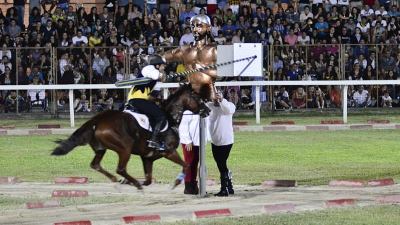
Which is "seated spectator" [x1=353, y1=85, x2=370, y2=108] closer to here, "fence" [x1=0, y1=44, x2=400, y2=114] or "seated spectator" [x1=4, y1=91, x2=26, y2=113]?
"fence" [x1=0, y1=44, x2=400, y2=114]

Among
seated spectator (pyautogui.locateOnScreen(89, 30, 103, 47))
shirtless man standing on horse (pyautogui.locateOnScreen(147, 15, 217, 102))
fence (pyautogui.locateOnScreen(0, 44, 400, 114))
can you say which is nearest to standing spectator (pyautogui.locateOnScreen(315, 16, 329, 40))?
fence (pyautogui.locateOnScreen(0, 44, 400, 114))

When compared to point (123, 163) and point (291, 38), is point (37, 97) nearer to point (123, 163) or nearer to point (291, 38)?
point (291, 38)

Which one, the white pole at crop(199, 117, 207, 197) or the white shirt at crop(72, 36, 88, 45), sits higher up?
the white shirt at crop(72, 36, 88, 45)

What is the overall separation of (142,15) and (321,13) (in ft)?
18.6

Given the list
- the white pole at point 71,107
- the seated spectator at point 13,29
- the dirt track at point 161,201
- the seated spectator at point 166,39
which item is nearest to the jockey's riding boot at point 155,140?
the dirt track at point 161,201

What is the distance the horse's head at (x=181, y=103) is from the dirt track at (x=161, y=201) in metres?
1.18

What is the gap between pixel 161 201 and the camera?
14508 millimetres

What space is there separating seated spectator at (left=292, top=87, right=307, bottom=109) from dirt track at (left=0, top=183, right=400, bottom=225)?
49.4 ft

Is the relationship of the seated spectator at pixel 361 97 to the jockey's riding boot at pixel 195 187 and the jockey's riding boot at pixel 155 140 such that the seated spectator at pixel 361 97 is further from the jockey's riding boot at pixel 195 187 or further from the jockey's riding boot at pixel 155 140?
the jockey's riding boot at pixel 155 140

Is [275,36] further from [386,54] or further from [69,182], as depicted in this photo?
[69,182]

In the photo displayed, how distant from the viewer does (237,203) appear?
1415 cm

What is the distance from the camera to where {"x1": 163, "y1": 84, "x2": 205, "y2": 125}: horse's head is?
548 inches

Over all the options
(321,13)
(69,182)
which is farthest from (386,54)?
(69,182)

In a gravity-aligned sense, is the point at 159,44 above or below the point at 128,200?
above
